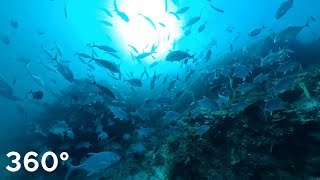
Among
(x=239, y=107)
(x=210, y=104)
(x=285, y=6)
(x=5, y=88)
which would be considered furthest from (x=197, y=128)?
(x=5, y=88)

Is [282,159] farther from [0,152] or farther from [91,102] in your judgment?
[0,152]

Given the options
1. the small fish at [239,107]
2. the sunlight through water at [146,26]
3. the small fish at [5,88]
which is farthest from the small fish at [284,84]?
the sunlight through water at [146,26]

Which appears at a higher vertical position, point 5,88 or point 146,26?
point 146,26

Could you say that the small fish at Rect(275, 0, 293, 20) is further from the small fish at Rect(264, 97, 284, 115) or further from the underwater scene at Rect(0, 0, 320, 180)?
the small fish at Rect(264, 97, 284, 115)

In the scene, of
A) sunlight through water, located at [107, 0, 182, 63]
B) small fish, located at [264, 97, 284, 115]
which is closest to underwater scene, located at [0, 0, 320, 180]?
small fish, located at [264, 97, 284, 115]

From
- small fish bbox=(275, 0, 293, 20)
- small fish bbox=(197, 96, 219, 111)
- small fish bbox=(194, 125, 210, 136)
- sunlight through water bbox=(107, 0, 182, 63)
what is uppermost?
sunlight through water bbox=(107, 0, 182, 63)

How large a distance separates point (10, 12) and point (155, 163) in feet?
174

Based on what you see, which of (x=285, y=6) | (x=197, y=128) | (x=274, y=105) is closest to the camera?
(x=274, y=105)

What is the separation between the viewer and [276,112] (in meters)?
4.53

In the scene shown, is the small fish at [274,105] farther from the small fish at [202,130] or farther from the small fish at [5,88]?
the small fish at [5,88]

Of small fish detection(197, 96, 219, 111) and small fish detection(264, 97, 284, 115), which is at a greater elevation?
small fish detection(197, 96, 219, 111)

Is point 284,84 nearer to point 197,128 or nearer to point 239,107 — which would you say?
point 239,107

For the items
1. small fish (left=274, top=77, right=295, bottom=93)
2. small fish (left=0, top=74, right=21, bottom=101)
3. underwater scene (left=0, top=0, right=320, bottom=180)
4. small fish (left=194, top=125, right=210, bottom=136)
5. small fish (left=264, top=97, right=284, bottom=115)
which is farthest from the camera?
small fish (left=0, top=74, right=21, bottom=101)

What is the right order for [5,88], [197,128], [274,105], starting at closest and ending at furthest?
[274,105]
[197,128]
[5,88]
